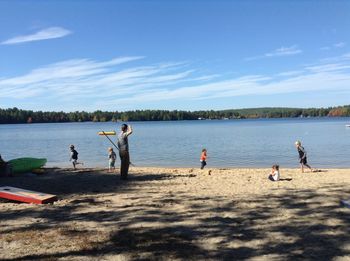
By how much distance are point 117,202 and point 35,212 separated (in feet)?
6.58

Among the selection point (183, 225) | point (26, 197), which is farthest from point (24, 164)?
point (183, 225)

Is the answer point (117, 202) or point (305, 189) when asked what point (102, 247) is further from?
point (305, 189)

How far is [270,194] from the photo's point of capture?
11.2 metres

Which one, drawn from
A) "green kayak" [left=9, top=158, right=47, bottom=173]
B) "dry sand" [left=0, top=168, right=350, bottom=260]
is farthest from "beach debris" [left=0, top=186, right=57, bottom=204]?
"green kayak" [left=9, top=158, right=47, bottom=173]

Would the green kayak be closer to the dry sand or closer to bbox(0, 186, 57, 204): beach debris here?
the dry sand

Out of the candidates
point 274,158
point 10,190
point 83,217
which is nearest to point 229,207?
point 83,217

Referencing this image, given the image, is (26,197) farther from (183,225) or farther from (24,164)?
(24,164)

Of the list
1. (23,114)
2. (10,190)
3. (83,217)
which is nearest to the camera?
(83,217)

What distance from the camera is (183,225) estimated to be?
782 cm

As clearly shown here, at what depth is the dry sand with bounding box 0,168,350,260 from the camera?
6.19m

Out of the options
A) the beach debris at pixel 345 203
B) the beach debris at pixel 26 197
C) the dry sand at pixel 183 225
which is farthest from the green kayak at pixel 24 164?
the beach debris at pixel 345 203

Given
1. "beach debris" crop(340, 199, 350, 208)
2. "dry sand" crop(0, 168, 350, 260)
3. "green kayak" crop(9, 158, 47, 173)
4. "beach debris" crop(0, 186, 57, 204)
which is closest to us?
"dry sand" crop(0, 168, 350, 260)

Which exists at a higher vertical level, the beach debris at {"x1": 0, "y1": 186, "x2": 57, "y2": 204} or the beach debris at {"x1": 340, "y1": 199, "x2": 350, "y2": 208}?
the beach debris at {"x1": 340, "y1": 199, "x2": 350, "y2": 208}

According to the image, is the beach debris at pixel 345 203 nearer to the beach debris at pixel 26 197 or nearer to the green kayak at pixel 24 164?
the beach debris at pixel 26 197
